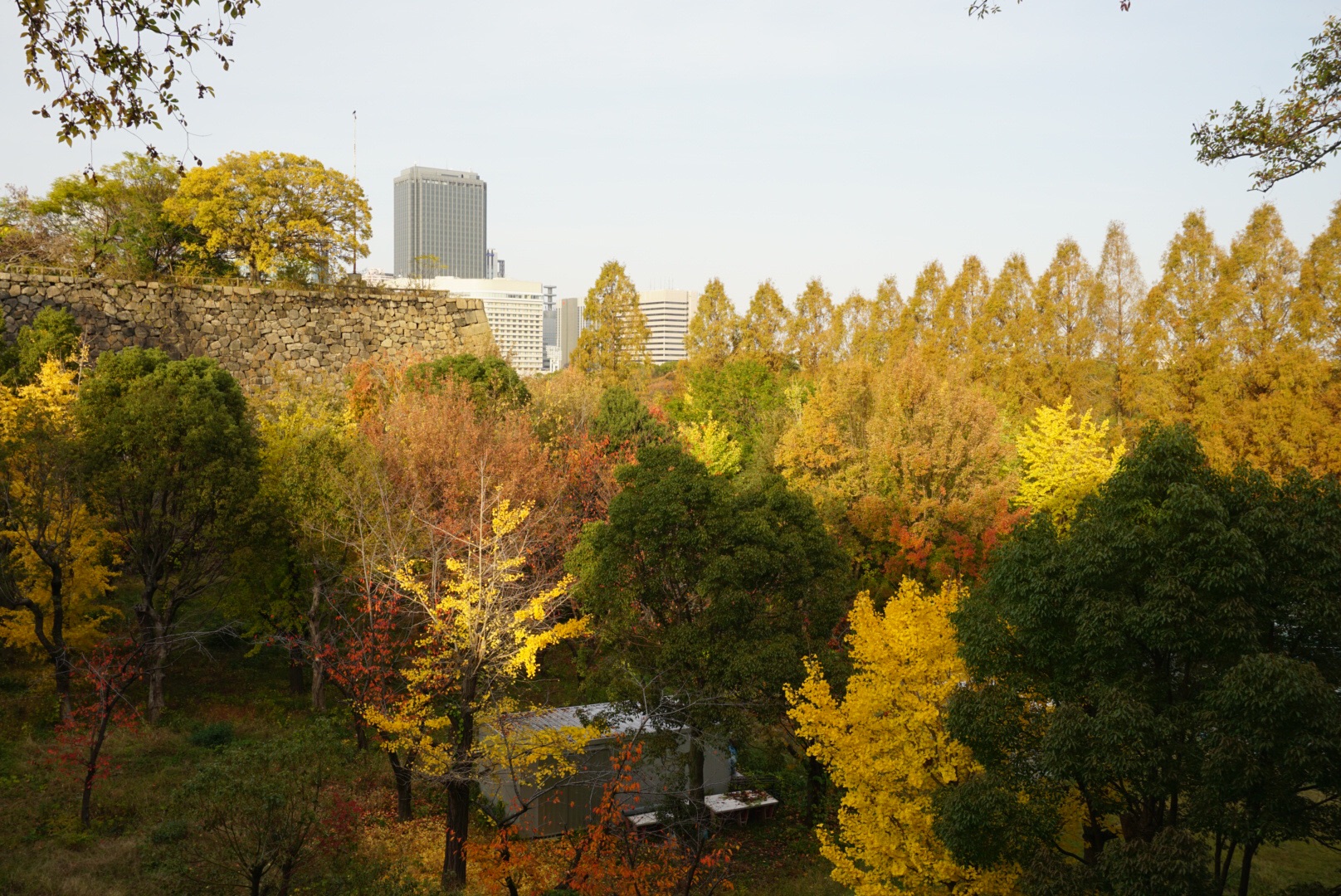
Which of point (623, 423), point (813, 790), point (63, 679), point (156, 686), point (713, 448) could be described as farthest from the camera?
point (713, 448)

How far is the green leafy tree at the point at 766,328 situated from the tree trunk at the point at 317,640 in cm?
2323

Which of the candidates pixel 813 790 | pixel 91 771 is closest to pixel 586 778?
pixel 813 790

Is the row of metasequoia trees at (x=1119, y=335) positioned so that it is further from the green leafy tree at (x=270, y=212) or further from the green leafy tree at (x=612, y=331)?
the green leafy tree at (x=270, y=212)

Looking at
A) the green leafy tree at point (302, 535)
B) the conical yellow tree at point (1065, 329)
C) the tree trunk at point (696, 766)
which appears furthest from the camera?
the conical yellow tree at point (1065, 329)

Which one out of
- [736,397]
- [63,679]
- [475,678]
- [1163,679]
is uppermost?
[736,397]

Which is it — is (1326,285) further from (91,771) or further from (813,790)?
(91,771)

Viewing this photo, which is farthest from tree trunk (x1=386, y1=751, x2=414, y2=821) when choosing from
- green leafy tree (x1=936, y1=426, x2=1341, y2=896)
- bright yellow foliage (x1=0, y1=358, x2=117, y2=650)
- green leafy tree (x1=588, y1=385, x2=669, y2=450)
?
green leafy tree (x1=588, y1=385, x2=669, y2=450)

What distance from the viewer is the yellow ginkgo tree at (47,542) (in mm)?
14648

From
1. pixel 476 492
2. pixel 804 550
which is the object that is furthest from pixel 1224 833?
pixel 476 492

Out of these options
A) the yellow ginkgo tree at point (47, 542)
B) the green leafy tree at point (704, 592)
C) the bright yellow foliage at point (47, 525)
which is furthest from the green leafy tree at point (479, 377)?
the green leafy tree at point (704, 592)

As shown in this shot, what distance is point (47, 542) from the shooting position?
14.8 metres

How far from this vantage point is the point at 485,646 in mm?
12461

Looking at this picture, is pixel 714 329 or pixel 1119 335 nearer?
pixel 1119 335

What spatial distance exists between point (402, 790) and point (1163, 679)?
11600 millimetres
